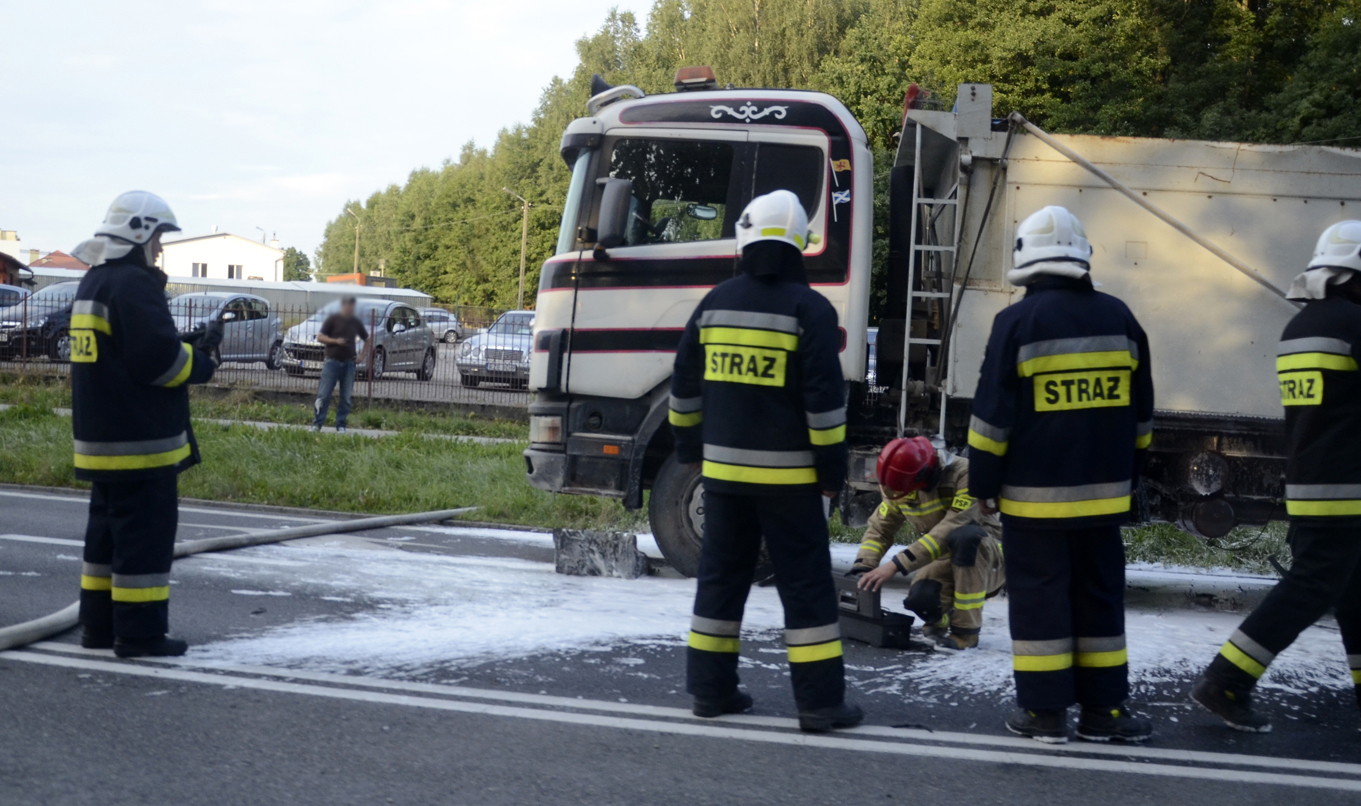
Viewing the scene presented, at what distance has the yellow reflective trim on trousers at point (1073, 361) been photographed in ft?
13.3

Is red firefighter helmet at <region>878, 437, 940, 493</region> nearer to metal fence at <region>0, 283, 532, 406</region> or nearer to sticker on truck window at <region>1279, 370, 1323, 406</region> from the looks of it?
sticker on truck window at <region>1279, 370, 1323, 406</region>

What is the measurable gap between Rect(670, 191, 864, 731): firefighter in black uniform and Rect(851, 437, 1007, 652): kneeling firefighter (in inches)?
46.8

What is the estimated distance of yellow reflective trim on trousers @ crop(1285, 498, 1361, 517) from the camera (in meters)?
4.20

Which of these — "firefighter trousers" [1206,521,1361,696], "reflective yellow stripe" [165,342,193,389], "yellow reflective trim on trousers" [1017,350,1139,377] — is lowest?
"firefighter trousers" [1206,521,1361,696]

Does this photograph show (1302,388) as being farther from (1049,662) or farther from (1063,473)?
(1049,662)

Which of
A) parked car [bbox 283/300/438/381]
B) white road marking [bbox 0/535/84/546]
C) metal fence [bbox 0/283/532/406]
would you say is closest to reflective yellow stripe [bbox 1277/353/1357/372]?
white road marking [bbox 0/535/84/546]

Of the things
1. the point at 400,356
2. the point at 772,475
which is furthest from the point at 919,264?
the point at 400,356

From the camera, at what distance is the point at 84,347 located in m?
4.68

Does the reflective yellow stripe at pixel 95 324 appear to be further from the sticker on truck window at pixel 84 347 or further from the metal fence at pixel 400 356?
the metal fence at pixel 400 356

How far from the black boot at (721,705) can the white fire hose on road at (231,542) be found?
9.38ft

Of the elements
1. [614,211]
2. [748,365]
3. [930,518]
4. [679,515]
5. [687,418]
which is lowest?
[679,515]

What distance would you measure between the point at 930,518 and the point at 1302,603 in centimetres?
169

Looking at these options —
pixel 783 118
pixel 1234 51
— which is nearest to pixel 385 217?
pixel 1234 51

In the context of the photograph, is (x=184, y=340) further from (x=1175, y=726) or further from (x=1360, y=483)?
(x=1360, y=483)
